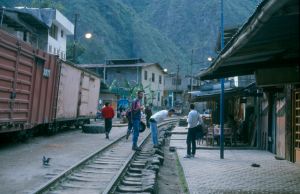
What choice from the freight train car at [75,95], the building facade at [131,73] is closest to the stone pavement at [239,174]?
the freight train car at [75,95]

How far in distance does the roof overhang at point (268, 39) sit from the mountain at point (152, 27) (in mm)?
63238

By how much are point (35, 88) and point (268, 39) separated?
11.8m

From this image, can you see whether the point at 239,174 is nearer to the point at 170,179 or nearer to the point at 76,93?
the point at 170,179

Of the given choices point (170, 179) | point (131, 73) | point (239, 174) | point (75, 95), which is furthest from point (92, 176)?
point (131, 73)

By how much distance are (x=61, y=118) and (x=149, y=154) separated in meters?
7.10

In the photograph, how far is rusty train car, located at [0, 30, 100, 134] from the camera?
13.1 meters

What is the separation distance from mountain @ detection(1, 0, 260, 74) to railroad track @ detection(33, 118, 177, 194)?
6021 cm

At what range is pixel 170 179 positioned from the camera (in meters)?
10.8

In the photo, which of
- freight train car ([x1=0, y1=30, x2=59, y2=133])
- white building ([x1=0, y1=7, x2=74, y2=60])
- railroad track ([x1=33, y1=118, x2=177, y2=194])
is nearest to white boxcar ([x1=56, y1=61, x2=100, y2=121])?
freight train car ([x1=0, y1=30, x2=59, y2=133])

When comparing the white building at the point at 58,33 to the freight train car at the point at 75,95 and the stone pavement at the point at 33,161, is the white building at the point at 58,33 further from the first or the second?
the stone pavement at the point at 33,161

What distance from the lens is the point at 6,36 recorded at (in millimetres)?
12852

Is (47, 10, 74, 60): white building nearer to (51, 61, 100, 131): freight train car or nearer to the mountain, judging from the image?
(51, 61, 100, 131): freight train car

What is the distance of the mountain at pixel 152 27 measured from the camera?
103 m

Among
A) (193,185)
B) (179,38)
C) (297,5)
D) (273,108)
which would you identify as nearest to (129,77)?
(273,108)
